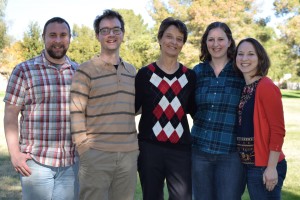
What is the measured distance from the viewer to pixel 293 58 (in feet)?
126

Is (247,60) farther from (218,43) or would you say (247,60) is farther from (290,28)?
(290,28)

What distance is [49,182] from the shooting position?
Result: 11.1ft

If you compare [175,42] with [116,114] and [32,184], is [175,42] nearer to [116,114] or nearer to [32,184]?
[116,114]

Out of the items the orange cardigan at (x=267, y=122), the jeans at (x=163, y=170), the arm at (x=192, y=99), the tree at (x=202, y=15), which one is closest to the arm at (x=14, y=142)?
the jeans at (x=163, y=170)

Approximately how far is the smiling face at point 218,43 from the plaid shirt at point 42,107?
4.83 ft

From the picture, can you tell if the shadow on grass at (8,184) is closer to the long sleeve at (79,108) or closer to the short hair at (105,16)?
the long sleeve at (79,108)

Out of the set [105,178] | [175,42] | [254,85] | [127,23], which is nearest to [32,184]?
[105,178]

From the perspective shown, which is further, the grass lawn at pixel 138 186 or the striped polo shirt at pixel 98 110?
the grass lawn at pixel 138 186

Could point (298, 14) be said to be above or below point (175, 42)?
above

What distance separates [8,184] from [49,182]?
3132 mm

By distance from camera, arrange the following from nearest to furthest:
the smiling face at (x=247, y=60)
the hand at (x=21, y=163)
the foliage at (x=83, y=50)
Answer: the hand at (x=21, y=163)
the smiling face at (x=247, y=60)
the foliage at (x=83, y=50)

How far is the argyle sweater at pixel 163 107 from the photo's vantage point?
3619mm

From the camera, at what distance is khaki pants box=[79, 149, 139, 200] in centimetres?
333

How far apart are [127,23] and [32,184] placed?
62333 millimetres
